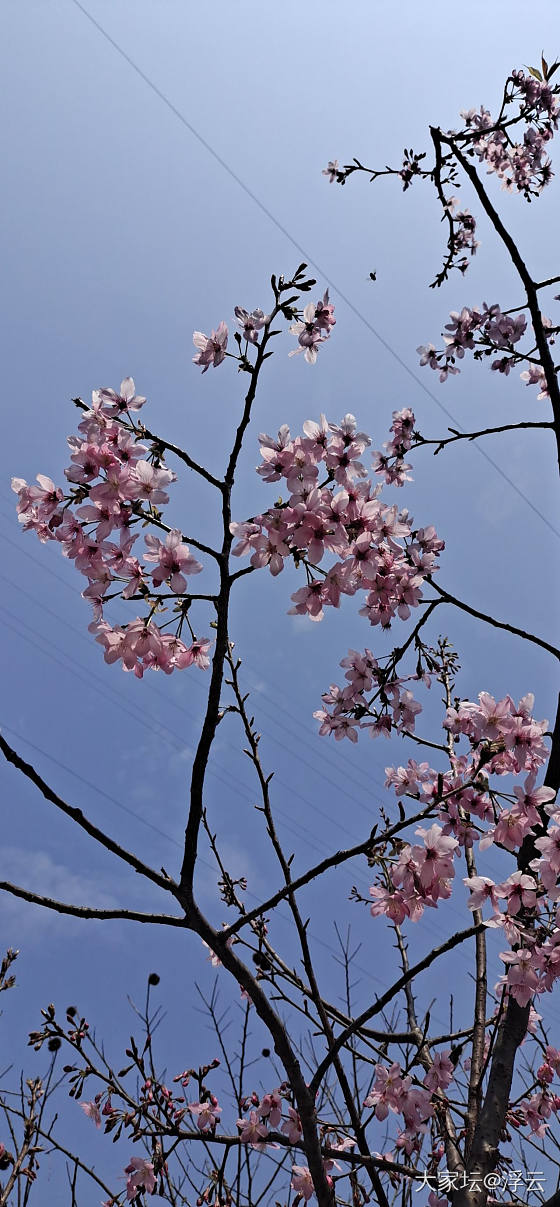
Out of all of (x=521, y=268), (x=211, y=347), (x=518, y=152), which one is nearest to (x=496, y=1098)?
(x=211, y=347)

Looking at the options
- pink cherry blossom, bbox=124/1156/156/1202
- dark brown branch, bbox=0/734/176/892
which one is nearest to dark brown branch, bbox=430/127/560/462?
dark brown branch, bbox=0/734/176/892

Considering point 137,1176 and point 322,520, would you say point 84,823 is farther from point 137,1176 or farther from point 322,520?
point 137,1176

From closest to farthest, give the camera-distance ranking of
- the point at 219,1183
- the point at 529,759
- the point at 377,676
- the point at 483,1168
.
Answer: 1. the point at 483,1168
2. the point at 529,759
3. the point at 219,1183
4. the point at 377,676

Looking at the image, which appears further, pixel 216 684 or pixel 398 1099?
pixel 398 1099

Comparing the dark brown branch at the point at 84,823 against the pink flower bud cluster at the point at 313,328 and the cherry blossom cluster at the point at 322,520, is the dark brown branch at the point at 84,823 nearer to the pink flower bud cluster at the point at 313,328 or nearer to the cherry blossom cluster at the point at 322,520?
the cherry blossom cluster at the point at 322,520

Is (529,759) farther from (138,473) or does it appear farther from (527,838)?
(138,473)

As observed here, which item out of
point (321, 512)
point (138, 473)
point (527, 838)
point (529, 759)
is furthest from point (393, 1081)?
point (138, 473)

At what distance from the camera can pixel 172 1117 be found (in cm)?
357

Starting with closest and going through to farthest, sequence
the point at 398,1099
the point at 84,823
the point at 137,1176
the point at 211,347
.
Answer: the point at 84,823 → the point at 211,347 → the point at 398,1099 → the point at 137,1176

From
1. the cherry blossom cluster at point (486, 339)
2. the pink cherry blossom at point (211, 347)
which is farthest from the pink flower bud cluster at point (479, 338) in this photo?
the pink cherry blossom at point (211, 347)

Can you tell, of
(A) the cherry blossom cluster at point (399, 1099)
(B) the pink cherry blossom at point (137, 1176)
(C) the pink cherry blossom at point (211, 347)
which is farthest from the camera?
(B) the pink cherry blossom at point (137, 1176)

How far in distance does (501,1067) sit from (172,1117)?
175 cm

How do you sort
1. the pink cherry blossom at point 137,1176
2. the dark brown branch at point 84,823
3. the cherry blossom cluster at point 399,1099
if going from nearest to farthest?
the dark brown branch at point 84,823
the cherry blossom cluster at point 399,1099
the pink cherry blossom at point 137,1176

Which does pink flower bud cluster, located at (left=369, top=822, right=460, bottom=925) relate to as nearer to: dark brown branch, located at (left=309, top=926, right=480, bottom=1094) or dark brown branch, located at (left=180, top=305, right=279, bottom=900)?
dark brown branch, located at (left=309, top=926, right=480, bottom=1094)
